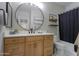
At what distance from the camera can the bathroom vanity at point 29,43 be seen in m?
1.16

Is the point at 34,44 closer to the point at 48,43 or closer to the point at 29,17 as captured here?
the point at 48,43

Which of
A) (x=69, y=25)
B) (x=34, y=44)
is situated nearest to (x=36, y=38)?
(x=34, y=44)

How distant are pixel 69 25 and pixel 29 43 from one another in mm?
537

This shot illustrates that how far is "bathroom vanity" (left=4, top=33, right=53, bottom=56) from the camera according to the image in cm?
116

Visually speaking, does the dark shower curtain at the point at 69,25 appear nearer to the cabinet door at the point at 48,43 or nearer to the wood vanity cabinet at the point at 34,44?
A: the cabinet door at the point at 48,43

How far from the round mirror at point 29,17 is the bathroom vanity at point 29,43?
5.4 inches

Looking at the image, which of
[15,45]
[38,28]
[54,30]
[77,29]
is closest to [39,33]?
[38,28]

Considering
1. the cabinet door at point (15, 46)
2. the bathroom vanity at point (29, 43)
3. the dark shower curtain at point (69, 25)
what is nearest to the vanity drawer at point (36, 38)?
the bathroom vanity at point (29, 43)

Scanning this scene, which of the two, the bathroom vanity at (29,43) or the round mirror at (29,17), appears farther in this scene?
the round mirror at (29,17)

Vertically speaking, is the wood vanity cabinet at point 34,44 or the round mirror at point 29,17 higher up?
the round mirror at point 29,17

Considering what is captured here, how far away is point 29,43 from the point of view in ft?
4.02

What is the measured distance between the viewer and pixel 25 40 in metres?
1.21

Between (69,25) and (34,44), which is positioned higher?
(69,25)

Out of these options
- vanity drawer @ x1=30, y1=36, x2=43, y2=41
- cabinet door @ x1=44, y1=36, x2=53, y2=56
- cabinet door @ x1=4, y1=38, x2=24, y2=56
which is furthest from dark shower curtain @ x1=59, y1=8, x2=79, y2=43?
cabinet door @ x1=4, y1=38, x2=24, y2=56
